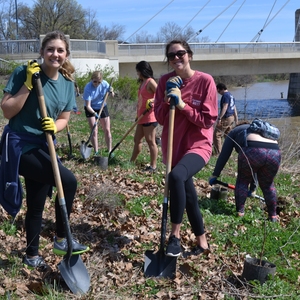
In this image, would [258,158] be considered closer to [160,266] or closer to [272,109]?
[160,266]

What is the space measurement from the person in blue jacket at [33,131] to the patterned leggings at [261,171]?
2.56m

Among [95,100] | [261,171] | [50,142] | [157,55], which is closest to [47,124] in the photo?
[50,142]

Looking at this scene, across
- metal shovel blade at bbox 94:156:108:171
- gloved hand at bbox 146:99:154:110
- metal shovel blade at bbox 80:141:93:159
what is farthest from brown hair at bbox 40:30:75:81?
metal shovel blade at bbox 80:141:93:159

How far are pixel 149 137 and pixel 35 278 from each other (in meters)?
4.18

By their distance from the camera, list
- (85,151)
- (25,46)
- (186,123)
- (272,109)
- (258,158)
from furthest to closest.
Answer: (272,109)
(25,46)
(85,151)
(258,158)
(186,123)

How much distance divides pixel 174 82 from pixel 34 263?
6.70 ft

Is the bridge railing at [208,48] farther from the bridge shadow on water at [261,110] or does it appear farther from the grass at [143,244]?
the grass at [143,244]

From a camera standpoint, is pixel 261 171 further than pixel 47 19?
No

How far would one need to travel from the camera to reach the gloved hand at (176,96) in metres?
4.12

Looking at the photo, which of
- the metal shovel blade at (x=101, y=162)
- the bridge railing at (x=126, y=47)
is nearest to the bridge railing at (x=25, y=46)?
the bridge railing at (x=126, y=47)

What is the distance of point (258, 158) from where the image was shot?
5.55 metres

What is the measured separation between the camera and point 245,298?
3.83 meters

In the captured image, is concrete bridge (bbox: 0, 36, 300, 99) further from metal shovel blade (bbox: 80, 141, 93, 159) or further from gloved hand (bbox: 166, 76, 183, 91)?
gloved hand (bbox: 166, 76, 183, 91)

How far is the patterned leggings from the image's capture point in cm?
555
